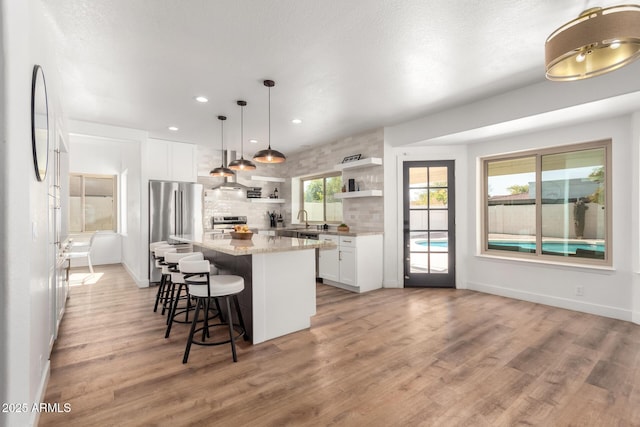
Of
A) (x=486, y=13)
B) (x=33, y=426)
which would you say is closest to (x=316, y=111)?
(x=486, y=13)

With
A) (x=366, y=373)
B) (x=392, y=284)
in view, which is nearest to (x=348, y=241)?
(x=392, y=284)

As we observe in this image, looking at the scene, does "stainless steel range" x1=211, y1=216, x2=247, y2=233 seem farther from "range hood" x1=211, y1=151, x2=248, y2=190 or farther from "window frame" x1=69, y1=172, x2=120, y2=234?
"window frame" x1=69, y1=172, x2=120, y2=234

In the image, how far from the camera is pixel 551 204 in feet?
13.7

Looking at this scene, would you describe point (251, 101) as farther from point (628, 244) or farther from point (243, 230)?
point (628, 244)

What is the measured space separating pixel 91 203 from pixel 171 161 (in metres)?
3.16

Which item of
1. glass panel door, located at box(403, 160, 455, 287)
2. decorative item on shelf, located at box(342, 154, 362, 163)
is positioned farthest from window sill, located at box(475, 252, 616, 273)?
decorative item on shelf, located at box(342, 154, 362, 163)

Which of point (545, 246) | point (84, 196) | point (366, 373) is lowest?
point (366, 373)

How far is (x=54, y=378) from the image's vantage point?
228 cm

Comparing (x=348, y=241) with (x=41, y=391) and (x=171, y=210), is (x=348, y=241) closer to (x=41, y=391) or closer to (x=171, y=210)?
(x=171, y=210)

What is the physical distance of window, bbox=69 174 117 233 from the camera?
7152 mm

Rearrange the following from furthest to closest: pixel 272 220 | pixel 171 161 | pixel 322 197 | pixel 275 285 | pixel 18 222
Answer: pixel 272 220 < pixel 322 197 < pixel 171 161 < pixel 275 285 < pixel 18 222

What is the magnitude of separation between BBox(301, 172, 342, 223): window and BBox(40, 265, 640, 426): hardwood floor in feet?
10.5

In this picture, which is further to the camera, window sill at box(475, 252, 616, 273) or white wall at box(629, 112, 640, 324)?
window sill at box(475, 252, 616, 273)

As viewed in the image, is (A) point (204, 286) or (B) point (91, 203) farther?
(B) point (91, 203)
